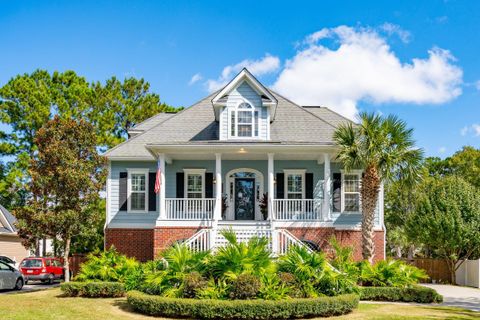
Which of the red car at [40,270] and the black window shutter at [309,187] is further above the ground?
the black window shutter at [309,187]

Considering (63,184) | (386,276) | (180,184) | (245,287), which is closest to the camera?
(245,287)

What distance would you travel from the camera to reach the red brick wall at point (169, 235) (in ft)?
73.3

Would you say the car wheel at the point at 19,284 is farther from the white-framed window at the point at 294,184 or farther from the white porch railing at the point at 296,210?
the white-framed window at the point at 294,184

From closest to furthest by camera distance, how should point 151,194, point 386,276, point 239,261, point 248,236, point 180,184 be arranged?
point 239,261, point 386,276, point 248,236, point 180,184, point 151,194

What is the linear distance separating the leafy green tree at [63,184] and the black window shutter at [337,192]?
10854 millimetres

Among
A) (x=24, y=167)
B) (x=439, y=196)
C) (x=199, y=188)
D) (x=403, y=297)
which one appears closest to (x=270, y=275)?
(x=403, y=297)

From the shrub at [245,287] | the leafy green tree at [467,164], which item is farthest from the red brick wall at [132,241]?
the leafy green tree at [467,164]

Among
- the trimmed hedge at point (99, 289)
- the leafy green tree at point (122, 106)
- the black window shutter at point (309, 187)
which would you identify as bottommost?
the trimmed hedge at point (99, 289)

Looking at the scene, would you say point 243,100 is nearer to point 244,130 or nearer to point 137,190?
point 244,130

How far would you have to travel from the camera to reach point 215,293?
14.9 metres

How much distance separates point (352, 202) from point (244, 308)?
12.1 m

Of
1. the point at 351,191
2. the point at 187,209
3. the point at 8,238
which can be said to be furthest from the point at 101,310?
the point at 8,238

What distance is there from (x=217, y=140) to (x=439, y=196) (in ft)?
44.1

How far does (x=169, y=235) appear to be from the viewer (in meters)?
22.5
